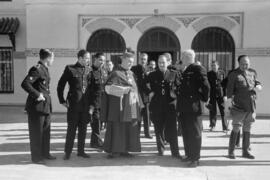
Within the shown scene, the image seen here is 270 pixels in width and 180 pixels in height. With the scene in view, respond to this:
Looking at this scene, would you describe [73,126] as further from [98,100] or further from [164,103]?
[164,103]

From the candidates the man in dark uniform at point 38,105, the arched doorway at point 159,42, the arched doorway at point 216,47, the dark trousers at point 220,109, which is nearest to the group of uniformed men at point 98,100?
the man in dark uniform at point 38,105

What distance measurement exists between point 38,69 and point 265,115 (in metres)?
8.41

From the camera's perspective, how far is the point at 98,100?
7.62m

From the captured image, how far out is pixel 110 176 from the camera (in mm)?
6027

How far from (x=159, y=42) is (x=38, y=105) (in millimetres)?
7170

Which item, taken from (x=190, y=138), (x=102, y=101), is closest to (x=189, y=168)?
(x=190, y=138)

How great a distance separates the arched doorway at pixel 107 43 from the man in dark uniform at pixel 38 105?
21.4ft

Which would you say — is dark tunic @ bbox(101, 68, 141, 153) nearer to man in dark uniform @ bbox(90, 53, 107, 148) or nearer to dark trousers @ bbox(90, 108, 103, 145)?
man in dark uniform @ bbox(90, 53, 107, 148)

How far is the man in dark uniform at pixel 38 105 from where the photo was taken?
665 centimetres

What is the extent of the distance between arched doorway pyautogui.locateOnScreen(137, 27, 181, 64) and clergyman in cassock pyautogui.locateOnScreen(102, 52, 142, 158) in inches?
237

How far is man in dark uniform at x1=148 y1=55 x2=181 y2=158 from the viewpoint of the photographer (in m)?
7.20

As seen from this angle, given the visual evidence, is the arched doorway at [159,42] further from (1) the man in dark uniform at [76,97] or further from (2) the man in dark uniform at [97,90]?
(1) the man in dark uniform at [76,97]

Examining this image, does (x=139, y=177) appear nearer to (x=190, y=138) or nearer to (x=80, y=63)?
(x=190, y=138)

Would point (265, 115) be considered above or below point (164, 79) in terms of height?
below
